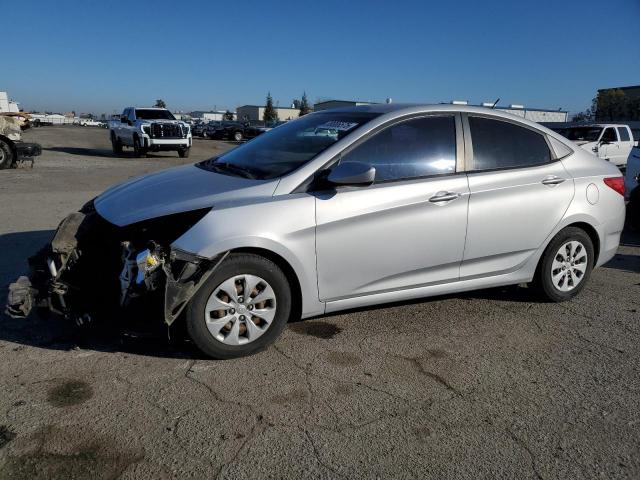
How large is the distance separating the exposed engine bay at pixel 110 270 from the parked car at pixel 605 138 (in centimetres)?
1657

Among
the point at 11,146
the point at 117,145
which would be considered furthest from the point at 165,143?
the point at 11,146

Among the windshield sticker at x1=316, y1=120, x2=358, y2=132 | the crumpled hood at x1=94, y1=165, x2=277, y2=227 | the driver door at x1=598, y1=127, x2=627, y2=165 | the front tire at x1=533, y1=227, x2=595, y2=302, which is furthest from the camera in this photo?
the driver door at x1=598, y1=127, x2=627, y2=165

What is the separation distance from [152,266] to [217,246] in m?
0.43

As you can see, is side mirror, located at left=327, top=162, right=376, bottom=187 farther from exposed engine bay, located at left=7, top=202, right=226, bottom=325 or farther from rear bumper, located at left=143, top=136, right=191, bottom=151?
rear bumper, located at left=143, top=136, right=191, bottom=151

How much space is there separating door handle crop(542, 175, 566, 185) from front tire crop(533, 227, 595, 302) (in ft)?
1.44

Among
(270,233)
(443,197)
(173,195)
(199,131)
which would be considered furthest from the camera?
(199,131)

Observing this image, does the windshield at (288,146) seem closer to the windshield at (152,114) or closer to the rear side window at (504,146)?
the rear side window at (504,146)

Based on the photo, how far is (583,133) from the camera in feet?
56.5

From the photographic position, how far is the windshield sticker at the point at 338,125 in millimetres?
3961

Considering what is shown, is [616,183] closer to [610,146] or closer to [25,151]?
[610,146]

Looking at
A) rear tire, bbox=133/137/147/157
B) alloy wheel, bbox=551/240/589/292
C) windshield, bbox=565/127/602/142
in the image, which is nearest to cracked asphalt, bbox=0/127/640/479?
alloy wheel, bbox=551/240/589/292

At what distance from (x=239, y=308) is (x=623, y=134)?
18.5 meters

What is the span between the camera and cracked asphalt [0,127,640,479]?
251 centimetres

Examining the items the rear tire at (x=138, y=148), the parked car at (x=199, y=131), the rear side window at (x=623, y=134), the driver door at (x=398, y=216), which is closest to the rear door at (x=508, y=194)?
the driver door at (x=398, y=216)
